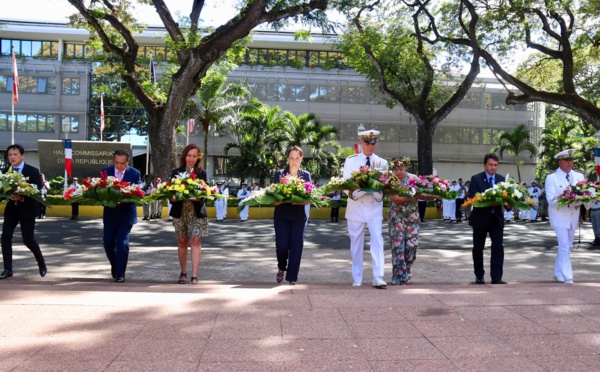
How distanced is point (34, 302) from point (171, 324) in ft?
5.22

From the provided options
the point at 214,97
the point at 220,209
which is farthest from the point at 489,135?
the point at 220,209

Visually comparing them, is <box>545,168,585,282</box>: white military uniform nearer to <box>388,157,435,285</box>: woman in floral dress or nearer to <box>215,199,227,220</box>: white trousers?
<box>388,157,435,285</box>: woman in floral dress

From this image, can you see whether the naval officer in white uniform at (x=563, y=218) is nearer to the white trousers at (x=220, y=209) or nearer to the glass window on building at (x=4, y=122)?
the white trousers at (x=220, y=209)

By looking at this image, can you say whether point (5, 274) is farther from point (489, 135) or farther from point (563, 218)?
point (489, 135)

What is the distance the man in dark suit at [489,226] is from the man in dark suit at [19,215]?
20.0 feet

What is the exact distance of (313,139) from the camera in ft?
117

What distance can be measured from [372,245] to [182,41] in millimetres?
12787

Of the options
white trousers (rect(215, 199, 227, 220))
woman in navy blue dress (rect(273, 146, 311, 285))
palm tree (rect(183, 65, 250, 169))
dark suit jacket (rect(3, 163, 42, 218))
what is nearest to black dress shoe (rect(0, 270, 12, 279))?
dark suit jacket (rect(3, 163, 42, 218))

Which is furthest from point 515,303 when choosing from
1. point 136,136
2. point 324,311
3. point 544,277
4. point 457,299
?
point 136,136

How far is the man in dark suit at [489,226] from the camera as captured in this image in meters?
8.44

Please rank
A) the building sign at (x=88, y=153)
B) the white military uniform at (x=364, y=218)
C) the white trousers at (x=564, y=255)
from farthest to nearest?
the building sign at (x=88, y=153) → the white trousers at (x=564, y=255) → the white military uniform at (x=364, y=218)

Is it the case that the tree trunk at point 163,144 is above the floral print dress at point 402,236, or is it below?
above

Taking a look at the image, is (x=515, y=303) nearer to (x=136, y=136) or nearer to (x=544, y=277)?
(x=544, y=277)

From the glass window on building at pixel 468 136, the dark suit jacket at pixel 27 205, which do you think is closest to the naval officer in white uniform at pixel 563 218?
the dark suit jacket at pixel 27 205
